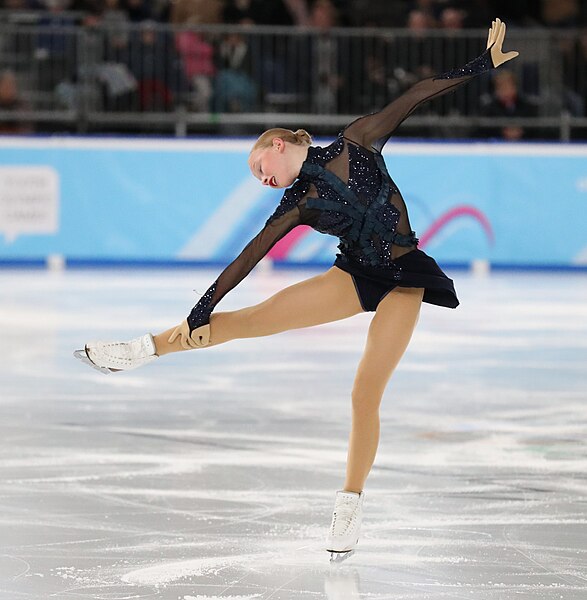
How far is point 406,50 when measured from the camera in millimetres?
13812

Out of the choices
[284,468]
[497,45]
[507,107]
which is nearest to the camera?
[497,45]

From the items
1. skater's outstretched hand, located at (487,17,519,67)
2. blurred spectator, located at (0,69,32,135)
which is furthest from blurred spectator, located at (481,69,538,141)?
skater's outstretched hand, located at (487,17,519,67)

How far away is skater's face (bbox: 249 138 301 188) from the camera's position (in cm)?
389

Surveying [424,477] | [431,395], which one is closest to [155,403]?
[431,395]

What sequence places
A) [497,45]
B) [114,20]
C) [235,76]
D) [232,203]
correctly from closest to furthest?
[497,45], [232,203], [235,76], [114,20]

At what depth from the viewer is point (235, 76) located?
45.2 feet

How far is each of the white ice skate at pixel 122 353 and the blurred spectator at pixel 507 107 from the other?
1049cm

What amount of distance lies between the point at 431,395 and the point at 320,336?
2500 mm

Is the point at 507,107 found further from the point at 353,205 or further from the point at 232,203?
the point at 353,205

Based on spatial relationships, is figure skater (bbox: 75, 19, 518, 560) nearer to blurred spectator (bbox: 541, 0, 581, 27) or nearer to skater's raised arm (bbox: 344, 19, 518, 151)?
skater's raised arm (bbox: 344, 19, 518, 151)

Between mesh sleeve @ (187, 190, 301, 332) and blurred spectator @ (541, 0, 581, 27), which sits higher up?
blurred spectator @ (541, 0, 581, 27)

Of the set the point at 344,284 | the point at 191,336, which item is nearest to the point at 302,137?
the point at 344,284

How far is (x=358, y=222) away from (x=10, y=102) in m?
10.5

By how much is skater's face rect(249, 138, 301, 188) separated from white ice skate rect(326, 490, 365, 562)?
37.5 inches
